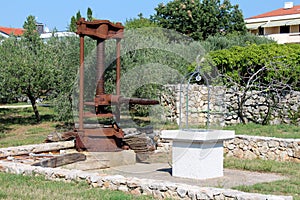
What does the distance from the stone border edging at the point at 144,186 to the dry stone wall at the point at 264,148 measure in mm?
5108

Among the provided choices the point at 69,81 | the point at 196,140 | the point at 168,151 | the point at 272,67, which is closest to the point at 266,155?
the point at 168,151

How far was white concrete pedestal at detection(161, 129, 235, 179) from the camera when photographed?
359 inches

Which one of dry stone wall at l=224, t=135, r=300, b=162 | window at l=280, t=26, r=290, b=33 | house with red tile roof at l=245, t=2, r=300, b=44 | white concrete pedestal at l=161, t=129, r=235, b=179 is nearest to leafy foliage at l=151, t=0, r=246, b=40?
house with red tile roof at l=245, t=2, r=300, b=44

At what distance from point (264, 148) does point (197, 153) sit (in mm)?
3395

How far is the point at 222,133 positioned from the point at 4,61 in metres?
11.2

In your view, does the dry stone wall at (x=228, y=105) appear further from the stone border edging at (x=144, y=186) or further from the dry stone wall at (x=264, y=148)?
the stone border edging at (x=144, y=186)

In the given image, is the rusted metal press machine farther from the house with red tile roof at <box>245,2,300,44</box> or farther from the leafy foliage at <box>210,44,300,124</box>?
the house with red tile roof at <box>245,2,300,44</box>

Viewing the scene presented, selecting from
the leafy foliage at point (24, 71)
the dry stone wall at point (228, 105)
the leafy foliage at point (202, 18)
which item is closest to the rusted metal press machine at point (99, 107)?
the dry stone wall at point (228, 105)

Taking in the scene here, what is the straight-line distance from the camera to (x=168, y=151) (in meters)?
13.2

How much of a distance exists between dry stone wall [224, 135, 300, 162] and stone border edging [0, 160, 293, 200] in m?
5.11

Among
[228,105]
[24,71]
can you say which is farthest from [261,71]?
[24,71]

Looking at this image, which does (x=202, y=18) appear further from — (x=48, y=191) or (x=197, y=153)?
(x=48, y=191)

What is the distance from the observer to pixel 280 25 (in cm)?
4156

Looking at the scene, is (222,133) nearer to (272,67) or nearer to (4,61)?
(272,67)
